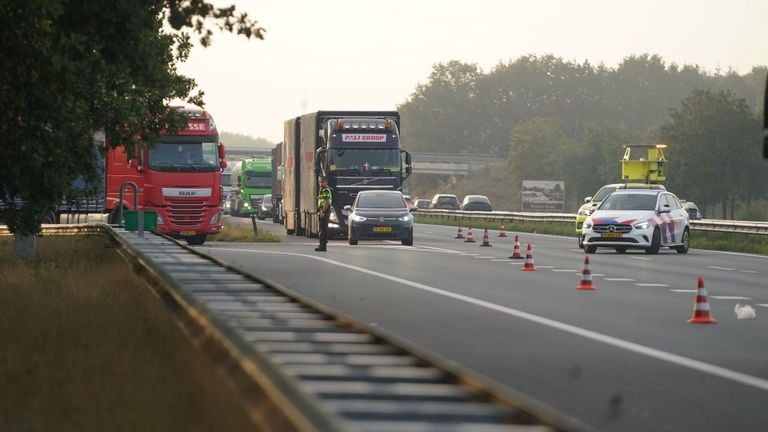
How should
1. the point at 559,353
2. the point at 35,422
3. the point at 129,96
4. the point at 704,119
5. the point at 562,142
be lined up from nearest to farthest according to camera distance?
the point at 35,422 → the point at 559,353 → the point at 129,96 → the point at 704,119 → the point at 562,142

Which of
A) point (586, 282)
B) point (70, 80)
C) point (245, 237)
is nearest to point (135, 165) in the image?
point (245, 237)

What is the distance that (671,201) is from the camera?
3972cm

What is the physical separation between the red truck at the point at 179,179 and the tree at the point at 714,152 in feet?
214

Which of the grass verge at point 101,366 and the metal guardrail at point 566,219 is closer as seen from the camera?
the grass verge at point 101,366

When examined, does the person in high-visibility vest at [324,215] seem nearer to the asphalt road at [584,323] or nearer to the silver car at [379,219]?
the asphalt road at [584,323]

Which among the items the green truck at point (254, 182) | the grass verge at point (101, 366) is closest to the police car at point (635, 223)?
the grass verge at point (101, 366)

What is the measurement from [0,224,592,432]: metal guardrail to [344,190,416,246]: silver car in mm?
30548

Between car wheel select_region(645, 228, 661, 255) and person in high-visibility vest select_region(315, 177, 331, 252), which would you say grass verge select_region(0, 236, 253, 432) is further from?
car wheel select_region(645, 228, 661, 255)

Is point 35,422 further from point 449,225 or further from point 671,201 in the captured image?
point 449,225

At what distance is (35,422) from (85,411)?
30 cm

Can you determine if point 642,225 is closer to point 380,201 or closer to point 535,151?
point 380,201

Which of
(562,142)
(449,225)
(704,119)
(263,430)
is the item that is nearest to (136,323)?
(263,430)

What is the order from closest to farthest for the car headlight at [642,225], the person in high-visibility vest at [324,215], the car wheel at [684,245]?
the person in high-visibility vest at [324,215] < the car headlight at [642,225] < the car wheel at [684,245]

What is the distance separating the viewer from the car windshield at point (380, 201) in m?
43.5
